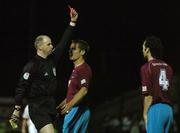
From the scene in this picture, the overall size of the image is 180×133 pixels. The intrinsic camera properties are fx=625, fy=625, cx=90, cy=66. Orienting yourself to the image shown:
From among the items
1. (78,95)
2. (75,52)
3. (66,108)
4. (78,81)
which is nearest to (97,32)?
(75,52)

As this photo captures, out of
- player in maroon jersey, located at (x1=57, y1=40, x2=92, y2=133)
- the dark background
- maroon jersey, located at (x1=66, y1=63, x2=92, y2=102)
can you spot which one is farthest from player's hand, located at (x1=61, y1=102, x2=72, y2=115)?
the dark background

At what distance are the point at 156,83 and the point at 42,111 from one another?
183cm

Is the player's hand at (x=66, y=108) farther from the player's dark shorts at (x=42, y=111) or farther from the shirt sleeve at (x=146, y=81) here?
the shirt sleeve at (x=146, y=81)

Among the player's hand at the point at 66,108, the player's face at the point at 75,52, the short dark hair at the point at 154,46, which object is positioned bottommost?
the player's hand at the point at 66,108

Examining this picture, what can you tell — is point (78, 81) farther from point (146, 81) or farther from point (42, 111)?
point (146, 81)

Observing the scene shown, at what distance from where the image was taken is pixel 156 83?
853 cm

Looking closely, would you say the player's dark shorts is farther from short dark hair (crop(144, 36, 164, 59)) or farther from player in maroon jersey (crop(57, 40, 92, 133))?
short dark hair (crop(144, 36, 164, 59))

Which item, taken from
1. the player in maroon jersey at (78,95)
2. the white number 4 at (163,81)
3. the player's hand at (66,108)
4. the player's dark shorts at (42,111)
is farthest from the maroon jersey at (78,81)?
the white number 4 at (163,81)

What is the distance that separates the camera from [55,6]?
2078 cm

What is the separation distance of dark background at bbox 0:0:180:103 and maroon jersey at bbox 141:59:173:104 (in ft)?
35.3

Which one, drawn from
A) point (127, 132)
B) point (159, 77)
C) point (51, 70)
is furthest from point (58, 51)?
point (127, 132)

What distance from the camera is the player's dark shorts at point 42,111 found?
9.22 meters

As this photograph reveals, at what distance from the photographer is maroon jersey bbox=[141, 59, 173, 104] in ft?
27.9

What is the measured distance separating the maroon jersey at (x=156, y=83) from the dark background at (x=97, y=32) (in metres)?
10.7
